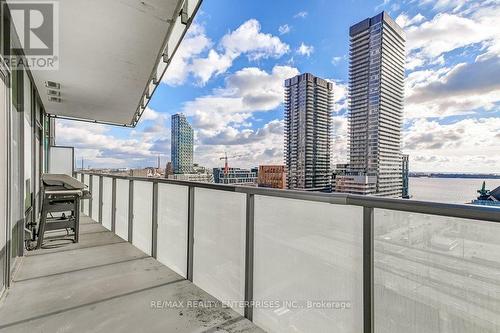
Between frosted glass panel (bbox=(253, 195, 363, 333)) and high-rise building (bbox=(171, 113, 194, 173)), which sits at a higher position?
high-rise building (bbox=(171, 113, 194, 173))

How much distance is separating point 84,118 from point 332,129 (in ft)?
76.5

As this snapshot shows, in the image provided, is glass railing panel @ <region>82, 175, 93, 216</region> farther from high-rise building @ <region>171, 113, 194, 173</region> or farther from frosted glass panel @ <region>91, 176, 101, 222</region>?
high-rise building @ <region>171, 113, 194, 173</region>

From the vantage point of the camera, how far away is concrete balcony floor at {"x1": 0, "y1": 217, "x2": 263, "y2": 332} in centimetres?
182

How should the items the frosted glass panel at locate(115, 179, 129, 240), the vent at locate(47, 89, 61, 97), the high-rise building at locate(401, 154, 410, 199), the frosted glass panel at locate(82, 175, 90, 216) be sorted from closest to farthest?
the frosted glass panel at locate(115, 179, 129, 240)
the vent at locate(47, 89, 61, 97)
the frosted glass panel at locate(82, 175, 90, 216)
the high-rise building at locate(401, 154, 410, 199)

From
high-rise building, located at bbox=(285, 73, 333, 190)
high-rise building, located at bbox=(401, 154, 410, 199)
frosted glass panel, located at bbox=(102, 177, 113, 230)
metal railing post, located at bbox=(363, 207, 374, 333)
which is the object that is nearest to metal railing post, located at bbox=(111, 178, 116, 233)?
frosted glass panel, located at bbox=(102, 177, 113, 230)

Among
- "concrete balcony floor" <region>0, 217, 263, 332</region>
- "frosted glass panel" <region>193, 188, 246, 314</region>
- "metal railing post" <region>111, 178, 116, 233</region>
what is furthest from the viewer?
"metal railing post" <region>111, 178, 116, 233</region>

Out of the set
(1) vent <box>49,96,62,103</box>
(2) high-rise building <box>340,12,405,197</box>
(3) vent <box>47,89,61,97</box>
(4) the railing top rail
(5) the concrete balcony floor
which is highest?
(2) high-rise building <box>340,12,405,197</box>

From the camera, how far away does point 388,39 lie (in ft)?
65.0

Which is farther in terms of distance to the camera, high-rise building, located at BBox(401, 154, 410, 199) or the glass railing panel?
high-rise building, located at BBox(401, 154, 410, 199)

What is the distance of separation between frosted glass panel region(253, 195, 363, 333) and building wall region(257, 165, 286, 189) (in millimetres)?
17953

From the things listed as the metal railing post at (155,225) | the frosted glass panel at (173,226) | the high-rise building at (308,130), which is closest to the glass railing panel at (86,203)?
the metal railing post at (155,225)

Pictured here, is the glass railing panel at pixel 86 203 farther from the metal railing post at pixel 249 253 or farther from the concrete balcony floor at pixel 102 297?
the metal railing post at pixel 249 253

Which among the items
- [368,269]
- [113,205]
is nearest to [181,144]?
[113,205]

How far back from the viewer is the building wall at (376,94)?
15.2 meters
